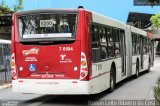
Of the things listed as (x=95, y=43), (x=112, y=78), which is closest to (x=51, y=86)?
(x=95, y=43)

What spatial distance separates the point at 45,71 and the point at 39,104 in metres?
0.99

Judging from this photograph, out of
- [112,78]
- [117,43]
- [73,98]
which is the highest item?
[117,43]

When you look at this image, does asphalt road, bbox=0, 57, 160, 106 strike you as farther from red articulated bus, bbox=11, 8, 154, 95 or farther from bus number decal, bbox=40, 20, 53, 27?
bus number decal, bbox=40, 20, 53, 27

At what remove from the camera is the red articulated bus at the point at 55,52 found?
45.1ft

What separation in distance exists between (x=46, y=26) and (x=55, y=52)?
0.81 m

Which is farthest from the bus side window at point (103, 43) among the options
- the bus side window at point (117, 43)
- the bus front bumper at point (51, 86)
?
the bus front bumper at point (51, 86)

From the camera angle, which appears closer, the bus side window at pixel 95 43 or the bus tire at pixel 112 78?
the bus side window at pixel 95 43

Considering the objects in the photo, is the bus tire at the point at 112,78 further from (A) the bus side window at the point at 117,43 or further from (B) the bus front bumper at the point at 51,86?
(B) the bus front bumper at the point at 51,86

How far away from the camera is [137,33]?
82.7 ft

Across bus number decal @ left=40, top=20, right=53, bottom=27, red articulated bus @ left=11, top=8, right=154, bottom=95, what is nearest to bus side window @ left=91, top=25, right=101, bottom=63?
red articulated bus @ left=11, top=8, right=154, bottom=95

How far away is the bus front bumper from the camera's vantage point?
13641 mm

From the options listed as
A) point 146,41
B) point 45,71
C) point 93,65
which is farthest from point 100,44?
point 146,41

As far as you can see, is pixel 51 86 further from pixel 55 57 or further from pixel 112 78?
pixel 112 78

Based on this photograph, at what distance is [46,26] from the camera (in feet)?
46.4
